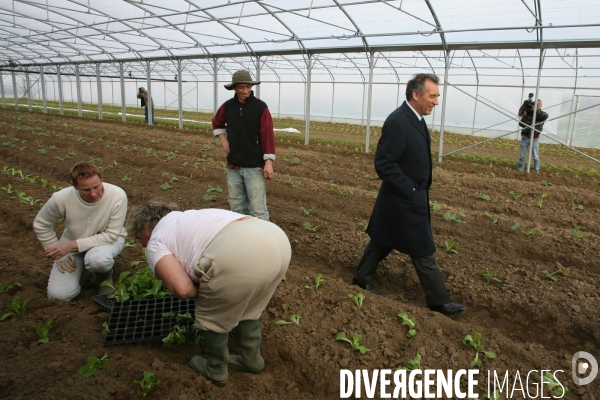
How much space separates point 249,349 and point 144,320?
0.92 metres

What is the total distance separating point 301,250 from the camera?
17.2 ft

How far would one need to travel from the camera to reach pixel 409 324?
3.37 metres

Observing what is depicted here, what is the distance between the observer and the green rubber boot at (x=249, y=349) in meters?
2.78

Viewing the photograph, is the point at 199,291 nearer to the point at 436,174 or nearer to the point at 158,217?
the point at 158,217

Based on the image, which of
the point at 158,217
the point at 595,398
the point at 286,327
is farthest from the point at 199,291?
the point at 595,398

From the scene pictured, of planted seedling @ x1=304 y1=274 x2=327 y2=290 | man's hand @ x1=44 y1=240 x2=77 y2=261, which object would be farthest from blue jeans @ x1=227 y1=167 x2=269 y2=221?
man's hand @ x1=44 y1=240 x2=77 y2=261

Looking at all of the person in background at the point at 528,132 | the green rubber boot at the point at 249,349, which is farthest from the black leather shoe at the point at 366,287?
the person in background at the point at 528,132

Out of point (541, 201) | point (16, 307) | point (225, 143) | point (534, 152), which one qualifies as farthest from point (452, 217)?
point (534, 152)

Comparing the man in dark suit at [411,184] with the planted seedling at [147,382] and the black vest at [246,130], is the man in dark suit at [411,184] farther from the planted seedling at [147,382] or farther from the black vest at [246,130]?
the planted seedling at [147,382]

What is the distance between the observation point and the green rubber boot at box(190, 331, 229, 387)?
8.68ft

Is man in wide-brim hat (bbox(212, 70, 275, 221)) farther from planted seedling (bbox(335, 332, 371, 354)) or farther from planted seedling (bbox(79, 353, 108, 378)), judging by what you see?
planted seedling (bbox(79, 353, 108, 378))

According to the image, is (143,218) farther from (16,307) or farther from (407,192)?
(407,192)

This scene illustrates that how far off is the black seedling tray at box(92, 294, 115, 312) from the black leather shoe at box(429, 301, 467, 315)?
2.71 m

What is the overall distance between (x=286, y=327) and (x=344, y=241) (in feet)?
6.85
